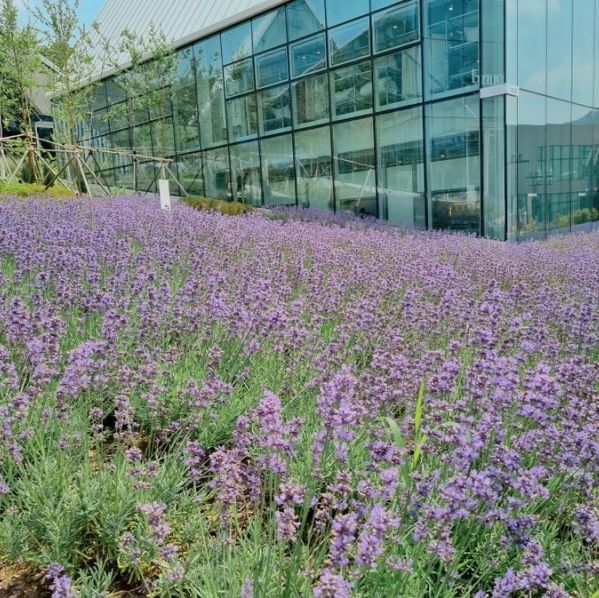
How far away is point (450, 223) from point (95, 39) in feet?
66.9

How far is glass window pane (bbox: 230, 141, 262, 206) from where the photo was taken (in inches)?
637

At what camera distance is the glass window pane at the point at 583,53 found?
1326cm

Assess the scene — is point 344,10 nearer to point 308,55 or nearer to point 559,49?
point 308,55

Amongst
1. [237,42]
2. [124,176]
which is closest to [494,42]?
[237,42]

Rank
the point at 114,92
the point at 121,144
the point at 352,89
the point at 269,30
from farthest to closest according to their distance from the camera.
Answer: the point at 114,92, the point at 121,144, the point at 269,30, the point at 352,89

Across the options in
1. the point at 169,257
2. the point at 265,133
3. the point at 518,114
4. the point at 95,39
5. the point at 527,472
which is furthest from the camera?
the point at 95,39

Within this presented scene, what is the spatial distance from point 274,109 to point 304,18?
234 cm

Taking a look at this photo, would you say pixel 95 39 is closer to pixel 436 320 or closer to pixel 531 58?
pixel 531 58

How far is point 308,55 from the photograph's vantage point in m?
14.3

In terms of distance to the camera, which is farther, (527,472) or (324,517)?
(527,472)

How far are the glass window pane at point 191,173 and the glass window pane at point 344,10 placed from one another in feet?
21.1

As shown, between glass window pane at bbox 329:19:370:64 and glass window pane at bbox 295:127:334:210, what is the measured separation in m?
1.68

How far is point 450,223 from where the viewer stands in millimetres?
11938

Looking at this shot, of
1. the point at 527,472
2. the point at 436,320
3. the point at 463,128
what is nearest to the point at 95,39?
the point at 463,128
